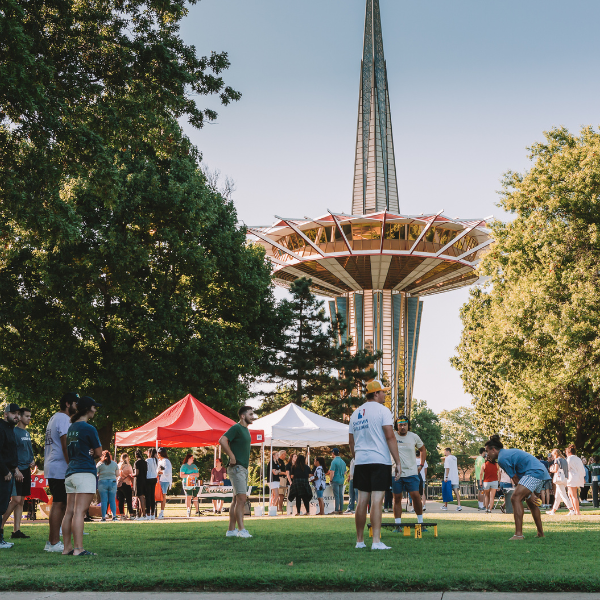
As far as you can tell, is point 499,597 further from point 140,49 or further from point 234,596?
point 140,49

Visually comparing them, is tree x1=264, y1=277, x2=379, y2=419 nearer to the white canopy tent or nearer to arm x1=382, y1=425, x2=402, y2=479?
the white canopy tent

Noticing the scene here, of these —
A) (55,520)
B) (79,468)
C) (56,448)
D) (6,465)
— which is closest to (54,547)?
(55,520)

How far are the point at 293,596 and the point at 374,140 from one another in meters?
80.4

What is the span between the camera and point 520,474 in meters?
9.77

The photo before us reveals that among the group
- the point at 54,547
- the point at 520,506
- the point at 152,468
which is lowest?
the point at 54,547

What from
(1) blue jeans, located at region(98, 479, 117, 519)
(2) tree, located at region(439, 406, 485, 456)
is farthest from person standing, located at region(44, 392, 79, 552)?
(2) tree, located at region(439, 406, 485, 456)

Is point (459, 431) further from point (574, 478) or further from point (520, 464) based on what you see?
point (520, 464)

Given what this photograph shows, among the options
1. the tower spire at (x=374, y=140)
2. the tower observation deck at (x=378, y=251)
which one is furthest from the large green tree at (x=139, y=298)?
the tower spire at (x=374, y=140)

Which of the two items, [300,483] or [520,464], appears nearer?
[520,464]

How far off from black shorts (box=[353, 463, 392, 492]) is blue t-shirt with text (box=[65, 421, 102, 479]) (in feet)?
9.98

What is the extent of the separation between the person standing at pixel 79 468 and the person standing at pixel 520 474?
5.07 metres

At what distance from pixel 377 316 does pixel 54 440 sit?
6722 cm

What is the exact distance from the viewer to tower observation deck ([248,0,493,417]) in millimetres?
61219

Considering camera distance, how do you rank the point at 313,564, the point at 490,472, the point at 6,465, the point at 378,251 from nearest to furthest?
the point at 313,564 < the point at 6,465 < the point at 490,472 < the point at 378,251
